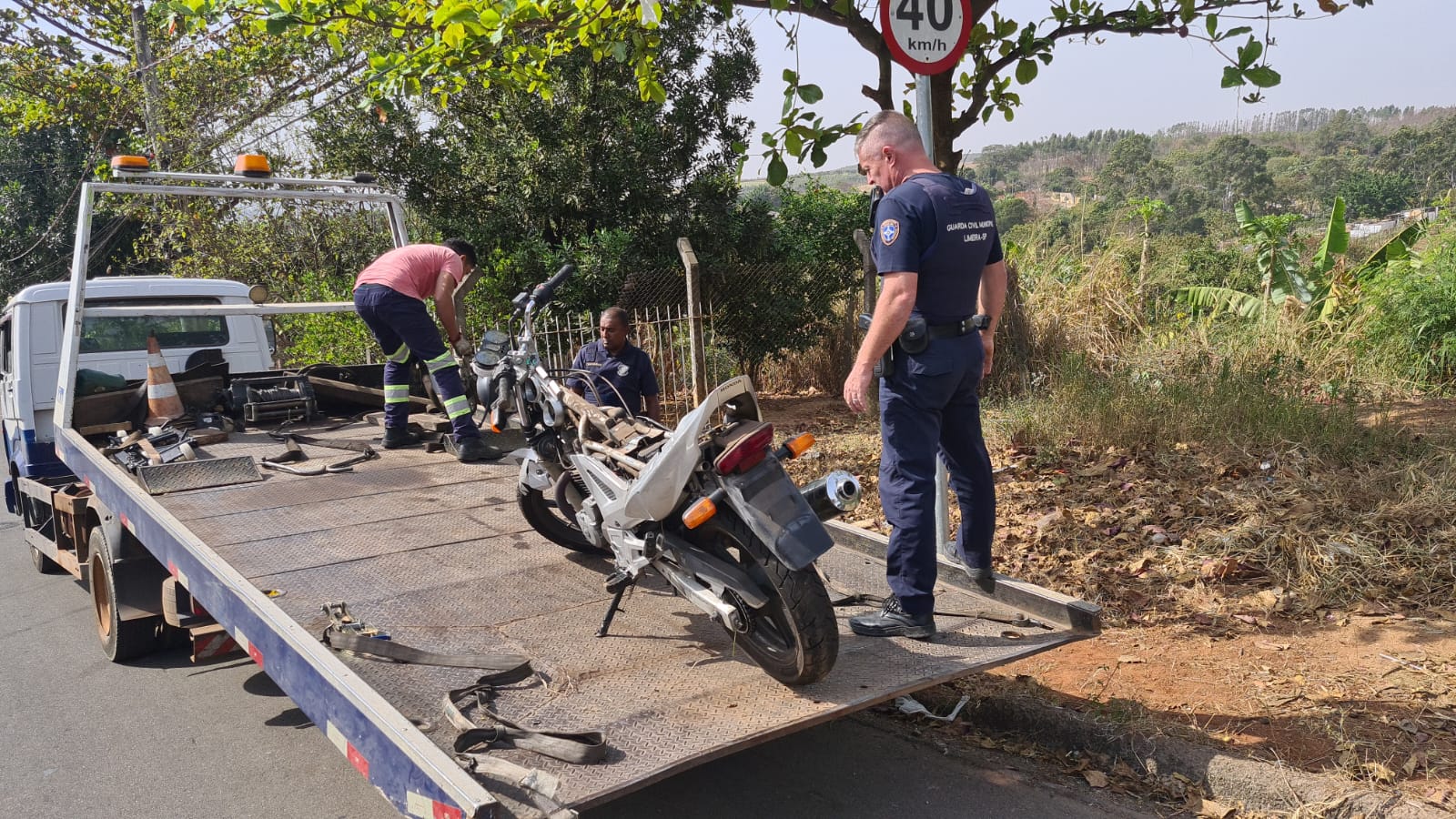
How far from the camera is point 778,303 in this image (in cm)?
1143

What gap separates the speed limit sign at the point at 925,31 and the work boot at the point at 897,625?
2.32 metres

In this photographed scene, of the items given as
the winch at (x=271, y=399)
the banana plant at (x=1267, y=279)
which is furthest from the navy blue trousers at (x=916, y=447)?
the banana plant at (x=1267, y=279)

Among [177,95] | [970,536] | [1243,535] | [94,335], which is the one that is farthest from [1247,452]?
[177,95]

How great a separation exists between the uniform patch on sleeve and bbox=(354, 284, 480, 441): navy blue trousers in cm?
342

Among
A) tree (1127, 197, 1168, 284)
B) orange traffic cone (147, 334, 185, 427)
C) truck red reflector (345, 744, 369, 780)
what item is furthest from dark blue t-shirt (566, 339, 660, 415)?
tree (1127, 197, 1168, 284)

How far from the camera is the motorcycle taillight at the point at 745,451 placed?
3.57m

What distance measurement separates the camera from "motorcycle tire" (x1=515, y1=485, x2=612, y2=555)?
5016mm

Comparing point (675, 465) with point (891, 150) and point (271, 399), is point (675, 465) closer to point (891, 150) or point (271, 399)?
point (891, 150)

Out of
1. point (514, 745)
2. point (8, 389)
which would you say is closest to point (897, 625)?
point (514, 745)

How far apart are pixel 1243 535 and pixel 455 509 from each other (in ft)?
13.5

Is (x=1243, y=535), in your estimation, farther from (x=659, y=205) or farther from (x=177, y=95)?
(x=177, y=95)

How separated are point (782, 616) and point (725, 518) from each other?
0.39 metres

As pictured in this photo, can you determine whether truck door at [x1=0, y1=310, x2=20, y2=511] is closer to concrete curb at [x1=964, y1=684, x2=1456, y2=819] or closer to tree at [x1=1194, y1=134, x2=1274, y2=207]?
concrete curb at [x1=964, y1=684, x2=1456, y2=819]

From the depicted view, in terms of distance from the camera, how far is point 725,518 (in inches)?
144
